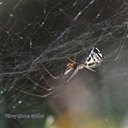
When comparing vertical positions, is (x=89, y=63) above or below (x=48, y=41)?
below

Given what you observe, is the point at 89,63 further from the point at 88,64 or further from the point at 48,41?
the point at 48,41

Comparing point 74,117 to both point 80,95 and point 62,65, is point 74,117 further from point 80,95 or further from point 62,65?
point 62,65

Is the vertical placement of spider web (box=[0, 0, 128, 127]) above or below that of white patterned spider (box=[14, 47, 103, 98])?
above

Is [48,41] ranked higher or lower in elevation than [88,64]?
higher

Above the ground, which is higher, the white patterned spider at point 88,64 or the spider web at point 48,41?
the spider web at point 48,41

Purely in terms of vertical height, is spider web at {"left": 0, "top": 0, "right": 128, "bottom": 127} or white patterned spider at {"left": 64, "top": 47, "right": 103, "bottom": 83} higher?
spider web at {"left": 0, "top": 0, "right": 128, "bottom": 127}

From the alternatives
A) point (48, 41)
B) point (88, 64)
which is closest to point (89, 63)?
point (88, 64)

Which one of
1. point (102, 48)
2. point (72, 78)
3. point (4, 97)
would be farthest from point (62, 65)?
point (4, 97)

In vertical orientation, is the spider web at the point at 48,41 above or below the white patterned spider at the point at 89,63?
above
